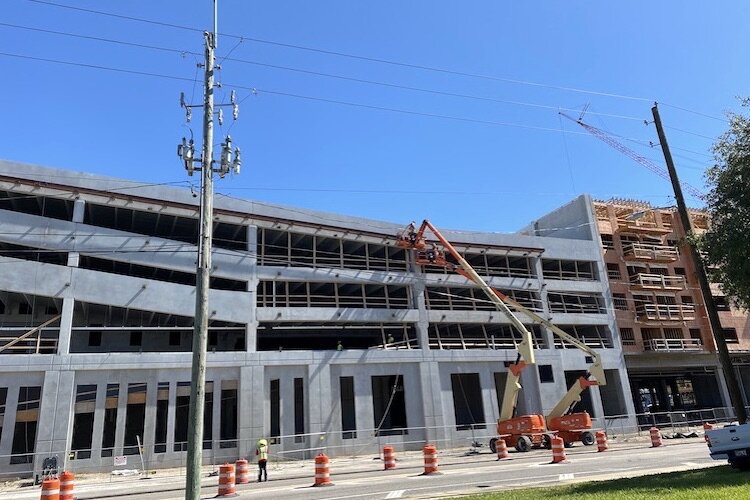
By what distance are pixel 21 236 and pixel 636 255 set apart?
46.1 meters

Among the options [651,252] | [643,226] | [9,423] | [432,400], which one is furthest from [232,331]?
[643,226]

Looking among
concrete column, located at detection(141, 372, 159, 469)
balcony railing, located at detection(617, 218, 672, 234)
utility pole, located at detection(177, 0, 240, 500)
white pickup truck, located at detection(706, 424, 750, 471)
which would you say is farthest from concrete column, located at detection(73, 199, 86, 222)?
balcony railing, located at detection(617, 218, 672, 234)

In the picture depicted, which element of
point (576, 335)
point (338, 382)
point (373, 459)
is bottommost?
point (373, 459)

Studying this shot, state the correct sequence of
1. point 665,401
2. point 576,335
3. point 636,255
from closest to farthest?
1. point 576,335
2. point 636,255
3. point 665,401

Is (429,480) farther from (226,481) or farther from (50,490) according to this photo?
(50,490)

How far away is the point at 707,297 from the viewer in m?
17.4

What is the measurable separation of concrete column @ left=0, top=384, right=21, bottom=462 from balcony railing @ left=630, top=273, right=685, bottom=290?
45214 mm

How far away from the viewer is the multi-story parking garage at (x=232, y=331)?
91.0 feet

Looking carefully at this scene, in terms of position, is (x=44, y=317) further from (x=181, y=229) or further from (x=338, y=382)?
(x=338, y=382)

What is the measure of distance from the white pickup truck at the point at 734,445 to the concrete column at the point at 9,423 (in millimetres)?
28068

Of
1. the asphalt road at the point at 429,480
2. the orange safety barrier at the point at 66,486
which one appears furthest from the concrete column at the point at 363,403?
the orange safety barrier at the point at 66,486

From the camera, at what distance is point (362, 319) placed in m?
35.4

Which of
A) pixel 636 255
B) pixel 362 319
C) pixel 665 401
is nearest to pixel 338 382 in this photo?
pixel 362 319

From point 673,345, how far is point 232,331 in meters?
37.3
